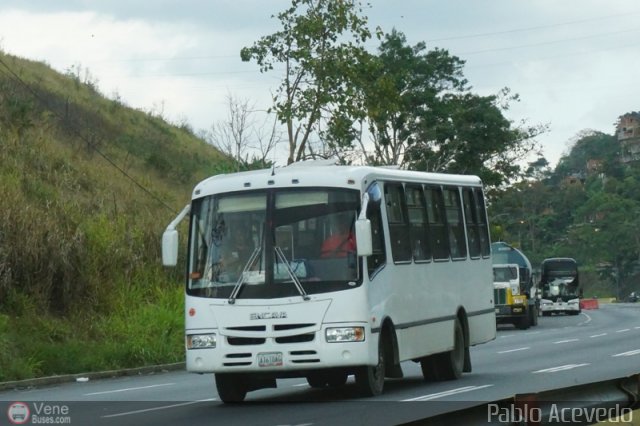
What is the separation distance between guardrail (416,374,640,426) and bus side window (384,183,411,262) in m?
7.72

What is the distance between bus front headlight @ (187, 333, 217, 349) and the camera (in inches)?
678

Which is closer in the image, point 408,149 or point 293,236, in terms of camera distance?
point 293,236

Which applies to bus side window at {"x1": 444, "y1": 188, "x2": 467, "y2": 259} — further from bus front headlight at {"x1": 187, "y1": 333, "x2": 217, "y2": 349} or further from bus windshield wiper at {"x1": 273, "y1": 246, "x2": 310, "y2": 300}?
bus front headlight at {"x1": 187, "y1": 333, "x2": 217, "y2": 349}

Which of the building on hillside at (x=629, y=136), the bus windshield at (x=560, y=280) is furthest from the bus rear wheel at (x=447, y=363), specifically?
the building on hillside at (x=629, y=136)

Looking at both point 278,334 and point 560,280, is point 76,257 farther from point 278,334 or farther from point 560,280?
point 560,280

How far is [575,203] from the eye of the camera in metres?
148

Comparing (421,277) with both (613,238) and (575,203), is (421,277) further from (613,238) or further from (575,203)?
(575,203)

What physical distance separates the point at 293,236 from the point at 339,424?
135 inches

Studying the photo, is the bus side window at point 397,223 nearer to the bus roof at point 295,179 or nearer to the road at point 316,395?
the bus roof at point 295,179

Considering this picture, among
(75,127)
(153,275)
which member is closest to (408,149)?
(75,127)

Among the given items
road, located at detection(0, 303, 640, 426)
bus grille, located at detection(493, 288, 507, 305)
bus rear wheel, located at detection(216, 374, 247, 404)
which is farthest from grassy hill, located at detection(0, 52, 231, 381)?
bus grille, located at detection(493, 288, 507, 305)

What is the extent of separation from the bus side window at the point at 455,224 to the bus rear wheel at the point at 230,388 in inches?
185

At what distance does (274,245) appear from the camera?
1744cm

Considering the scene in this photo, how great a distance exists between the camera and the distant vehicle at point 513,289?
186 feet
